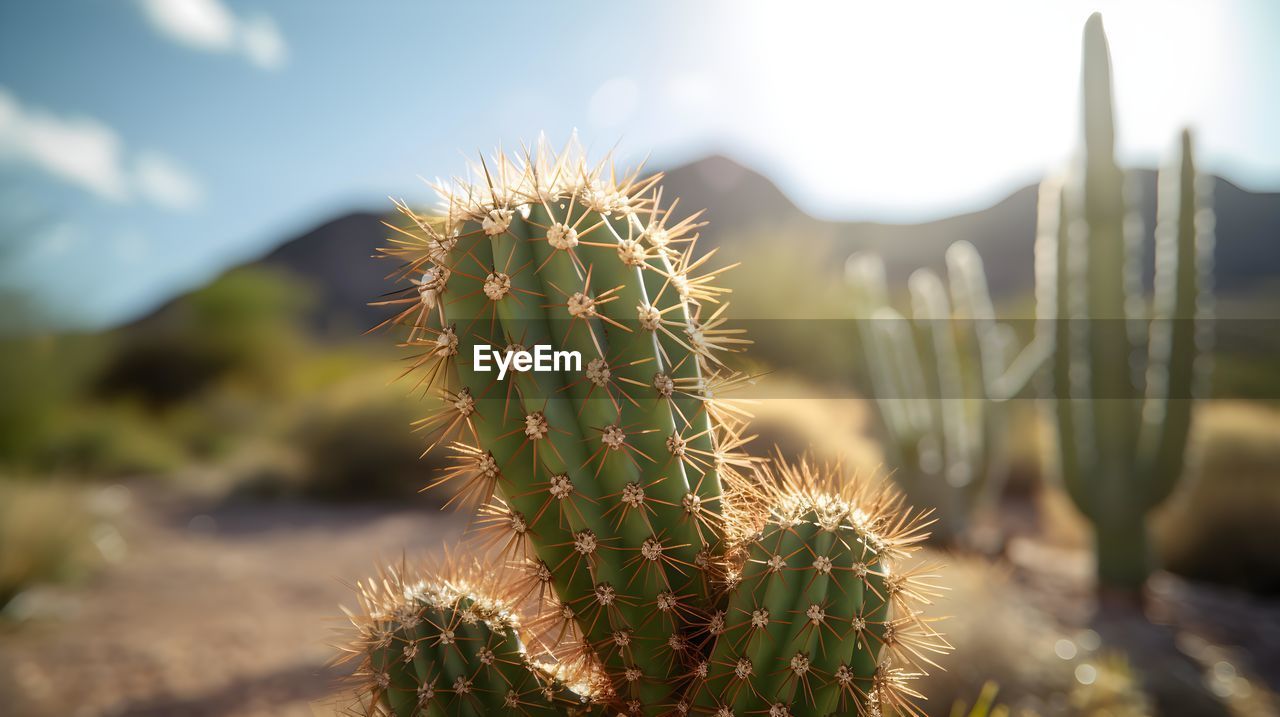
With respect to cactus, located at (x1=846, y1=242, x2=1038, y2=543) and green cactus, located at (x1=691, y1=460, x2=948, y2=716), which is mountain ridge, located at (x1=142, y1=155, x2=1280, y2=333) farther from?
green cactus, located at (x1=691, y1=460, x2=948, y2=716)

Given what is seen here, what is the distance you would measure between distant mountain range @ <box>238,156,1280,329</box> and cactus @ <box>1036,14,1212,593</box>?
62.6 ft

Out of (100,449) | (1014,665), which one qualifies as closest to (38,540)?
(1014,665)

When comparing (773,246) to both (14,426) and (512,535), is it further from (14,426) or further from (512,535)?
(512,535)

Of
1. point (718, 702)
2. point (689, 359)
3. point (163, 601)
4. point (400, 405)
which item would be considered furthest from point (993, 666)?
point (400, 405)

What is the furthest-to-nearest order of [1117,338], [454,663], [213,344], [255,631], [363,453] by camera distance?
[213,344] → [363,453] → [255,631] → [1117,338] → [454,663]

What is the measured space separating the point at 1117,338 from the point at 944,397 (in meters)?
1.94

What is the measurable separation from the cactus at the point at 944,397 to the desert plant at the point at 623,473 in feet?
18.9

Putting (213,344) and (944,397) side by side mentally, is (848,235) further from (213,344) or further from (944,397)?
(944,397)

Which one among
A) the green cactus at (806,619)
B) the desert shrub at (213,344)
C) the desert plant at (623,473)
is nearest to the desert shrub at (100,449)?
the desert shrub at (213,344)

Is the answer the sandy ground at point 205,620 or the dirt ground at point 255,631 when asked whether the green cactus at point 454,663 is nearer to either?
the sandy ground at point 205,620

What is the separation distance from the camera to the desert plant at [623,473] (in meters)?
1.39

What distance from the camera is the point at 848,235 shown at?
44000mm

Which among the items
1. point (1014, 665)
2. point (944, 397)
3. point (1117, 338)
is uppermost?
point (1117, 338)

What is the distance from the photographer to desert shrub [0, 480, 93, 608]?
6918 mm
